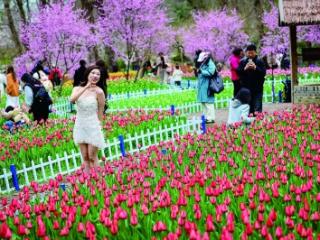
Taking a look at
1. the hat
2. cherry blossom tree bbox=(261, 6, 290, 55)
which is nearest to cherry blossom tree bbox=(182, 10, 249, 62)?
cherry blossom tree bbox=(261, 6, 290, 55)

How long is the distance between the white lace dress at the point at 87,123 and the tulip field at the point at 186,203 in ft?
2.60

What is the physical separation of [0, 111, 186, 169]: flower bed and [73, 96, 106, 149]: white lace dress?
5.35 ft

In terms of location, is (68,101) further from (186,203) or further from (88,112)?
(186,203)

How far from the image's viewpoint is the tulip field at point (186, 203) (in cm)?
392

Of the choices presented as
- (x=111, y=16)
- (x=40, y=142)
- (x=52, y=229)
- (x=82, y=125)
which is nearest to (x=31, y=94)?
(x=40, y=142)

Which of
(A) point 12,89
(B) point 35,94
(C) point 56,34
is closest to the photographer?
(B) point 35,94

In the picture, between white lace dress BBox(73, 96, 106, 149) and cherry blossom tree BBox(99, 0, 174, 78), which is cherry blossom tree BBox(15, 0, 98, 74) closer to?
cherry blossom tree BBox(99, 0, 174, 78)

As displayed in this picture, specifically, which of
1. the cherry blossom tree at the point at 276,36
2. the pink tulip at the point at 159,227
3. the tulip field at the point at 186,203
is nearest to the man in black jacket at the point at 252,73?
the tulip field at the point at 186,203

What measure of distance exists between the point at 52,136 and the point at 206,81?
4523mm

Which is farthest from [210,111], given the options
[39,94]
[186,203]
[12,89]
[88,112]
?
[186,203]

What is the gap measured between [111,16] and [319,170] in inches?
843

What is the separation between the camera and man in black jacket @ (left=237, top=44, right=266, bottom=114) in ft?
38.0

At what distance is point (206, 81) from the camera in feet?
42.6

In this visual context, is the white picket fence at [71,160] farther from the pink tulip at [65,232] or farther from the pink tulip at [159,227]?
the pink tulip at [159,227]
